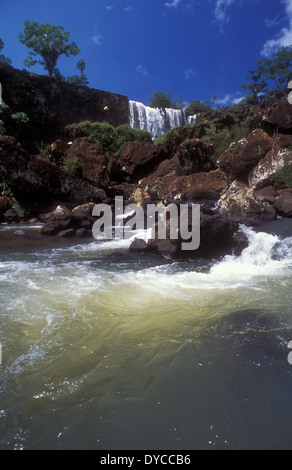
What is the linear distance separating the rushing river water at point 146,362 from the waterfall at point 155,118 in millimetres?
27940

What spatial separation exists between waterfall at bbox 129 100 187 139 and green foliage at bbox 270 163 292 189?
67.5ft

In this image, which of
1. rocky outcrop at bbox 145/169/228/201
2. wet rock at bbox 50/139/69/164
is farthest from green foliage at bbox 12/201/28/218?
rocky outcrop at bbox 145/169/228/201

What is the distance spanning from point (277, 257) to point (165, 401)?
511 centimetres

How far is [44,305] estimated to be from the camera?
3.69 m

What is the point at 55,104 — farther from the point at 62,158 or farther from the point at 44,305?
the point at 44,305

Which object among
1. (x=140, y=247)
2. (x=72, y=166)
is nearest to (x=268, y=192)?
(x=140, y=247)

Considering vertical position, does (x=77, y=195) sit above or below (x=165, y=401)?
above

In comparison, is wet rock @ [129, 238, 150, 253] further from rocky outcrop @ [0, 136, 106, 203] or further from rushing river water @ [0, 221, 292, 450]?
rocky outcrop @ [0, 136, 106, 203]

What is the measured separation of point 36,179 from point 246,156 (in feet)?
39.0

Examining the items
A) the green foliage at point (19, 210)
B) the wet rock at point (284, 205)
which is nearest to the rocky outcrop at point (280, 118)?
the wet rock at point (284, 205)

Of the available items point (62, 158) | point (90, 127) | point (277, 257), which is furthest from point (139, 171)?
point (277, 257)

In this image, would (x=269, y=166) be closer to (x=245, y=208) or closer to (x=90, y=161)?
(x=245, y=208)

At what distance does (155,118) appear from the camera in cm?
2941

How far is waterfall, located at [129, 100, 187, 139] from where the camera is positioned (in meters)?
29.3
